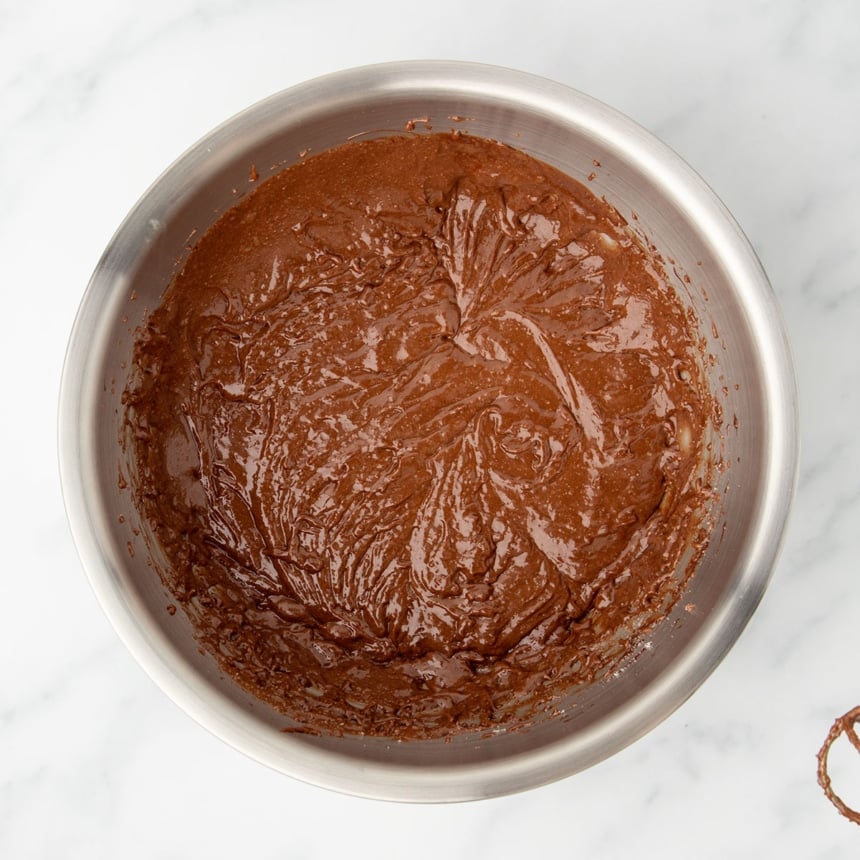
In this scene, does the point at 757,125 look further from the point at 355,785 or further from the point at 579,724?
the point at 355,785

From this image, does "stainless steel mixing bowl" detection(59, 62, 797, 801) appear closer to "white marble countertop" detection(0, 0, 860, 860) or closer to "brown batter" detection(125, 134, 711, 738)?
"brown batter" detection(125, 134, 711, 738)

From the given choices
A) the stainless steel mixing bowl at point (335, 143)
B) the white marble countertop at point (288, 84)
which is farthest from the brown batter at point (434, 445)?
the white marble countertop at point (288, 84)

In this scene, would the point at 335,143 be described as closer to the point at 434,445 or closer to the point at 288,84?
the point at 288,84

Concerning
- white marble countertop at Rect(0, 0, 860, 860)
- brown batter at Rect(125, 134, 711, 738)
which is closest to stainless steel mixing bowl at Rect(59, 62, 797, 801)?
brown batter at Rect(125, 134, 711, 738)

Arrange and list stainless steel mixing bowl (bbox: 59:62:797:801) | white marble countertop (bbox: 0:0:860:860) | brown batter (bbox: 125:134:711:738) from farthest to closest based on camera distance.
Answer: white marble countertop (bbox: 0:0:860:860) < brown batter (bbox: 125:134:711:738) < stainless steel mixing bowl (bbox: 59:62:797:801)

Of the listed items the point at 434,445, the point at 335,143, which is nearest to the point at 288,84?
the point at 335,143

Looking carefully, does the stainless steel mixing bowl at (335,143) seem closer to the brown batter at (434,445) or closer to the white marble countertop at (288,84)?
the brown batter at (434,445)
